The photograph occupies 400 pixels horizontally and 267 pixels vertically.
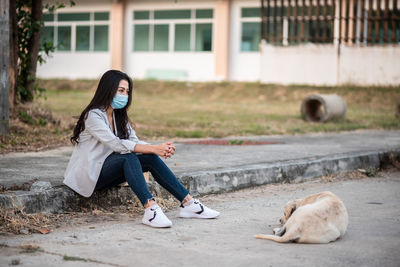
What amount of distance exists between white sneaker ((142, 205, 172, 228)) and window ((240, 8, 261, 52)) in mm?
23375

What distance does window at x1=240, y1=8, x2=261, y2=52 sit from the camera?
90.9ft

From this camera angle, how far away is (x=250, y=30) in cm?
2794

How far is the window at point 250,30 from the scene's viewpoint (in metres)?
27.7

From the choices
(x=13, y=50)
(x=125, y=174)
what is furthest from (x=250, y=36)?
(x=125, y=174)

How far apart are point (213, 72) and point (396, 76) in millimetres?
9524

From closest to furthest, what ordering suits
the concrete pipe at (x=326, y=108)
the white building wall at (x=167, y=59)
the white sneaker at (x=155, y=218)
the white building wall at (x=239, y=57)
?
the white sneaker at (x=155, y=218) < the concrete pipe at (x=326, y=108) < the white building wall at (x=239, y=57) < the white building wall at (x=167, y=59)

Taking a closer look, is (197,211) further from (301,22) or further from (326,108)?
(301,22)

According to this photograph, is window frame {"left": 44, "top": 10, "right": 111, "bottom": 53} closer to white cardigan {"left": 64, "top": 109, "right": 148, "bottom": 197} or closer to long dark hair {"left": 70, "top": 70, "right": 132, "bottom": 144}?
long dark hair {"left": 70, "top": 70, "right": 132, "bottom": 144}

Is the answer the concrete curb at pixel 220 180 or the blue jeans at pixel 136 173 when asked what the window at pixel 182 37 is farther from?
the blue jeans at pixel 136 173

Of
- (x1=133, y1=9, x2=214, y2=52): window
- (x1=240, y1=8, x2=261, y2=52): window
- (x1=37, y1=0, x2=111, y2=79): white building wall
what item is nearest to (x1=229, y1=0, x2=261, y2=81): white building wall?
(x1=240, y1=8, x2=261, y2=52): window

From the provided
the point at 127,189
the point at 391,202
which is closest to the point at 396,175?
the point at 391,202

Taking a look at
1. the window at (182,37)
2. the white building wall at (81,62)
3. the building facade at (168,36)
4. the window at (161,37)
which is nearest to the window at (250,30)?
the building facade at (168,36)

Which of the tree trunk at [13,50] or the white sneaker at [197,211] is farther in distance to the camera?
the tree trunk at [13,50]

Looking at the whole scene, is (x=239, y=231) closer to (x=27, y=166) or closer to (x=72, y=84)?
(x=27, y=166)
